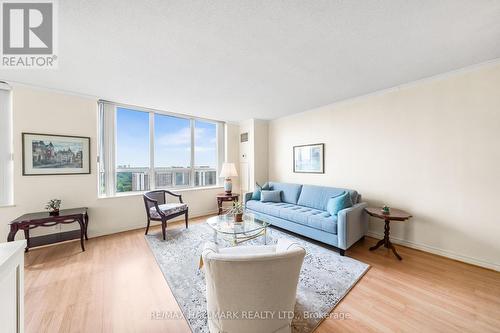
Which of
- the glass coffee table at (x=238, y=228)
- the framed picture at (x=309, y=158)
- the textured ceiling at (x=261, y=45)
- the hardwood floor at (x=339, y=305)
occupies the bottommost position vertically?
the hardwood floor at (x=339, y=305)

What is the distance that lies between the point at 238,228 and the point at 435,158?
9.89 ft

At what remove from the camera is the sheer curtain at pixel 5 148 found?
9.30ft

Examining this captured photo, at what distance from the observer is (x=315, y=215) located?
123 inches

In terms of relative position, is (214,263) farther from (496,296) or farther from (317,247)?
(496,296)

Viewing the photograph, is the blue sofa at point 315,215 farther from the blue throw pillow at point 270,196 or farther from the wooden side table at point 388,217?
the wooden side table at point 388,217

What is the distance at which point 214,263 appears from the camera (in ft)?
3.76

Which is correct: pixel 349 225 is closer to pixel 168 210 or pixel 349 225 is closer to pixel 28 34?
pixel 168 210

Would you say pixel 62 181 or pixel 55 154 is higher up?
pixel 55 154

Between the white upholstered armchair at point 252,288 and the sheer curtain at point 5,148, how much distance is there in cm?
377

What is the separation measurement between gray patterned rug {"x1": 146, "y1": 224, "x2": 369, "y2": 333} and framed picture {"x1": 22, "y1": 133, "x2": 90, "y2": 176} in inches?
71.6

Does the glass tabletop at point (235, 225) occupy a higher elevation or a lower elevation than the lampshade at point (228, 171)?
lower

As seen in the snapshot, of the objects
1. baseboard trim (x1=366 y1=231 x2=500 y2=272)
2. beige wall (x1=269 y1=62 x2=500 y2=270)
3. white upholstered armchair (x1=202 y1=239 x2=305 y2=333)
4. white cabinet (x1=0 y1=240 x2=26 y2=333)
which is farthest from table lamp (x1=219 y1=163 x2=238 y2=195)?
white cabinet (x1=0 y1=240 x2=26 y2=333)

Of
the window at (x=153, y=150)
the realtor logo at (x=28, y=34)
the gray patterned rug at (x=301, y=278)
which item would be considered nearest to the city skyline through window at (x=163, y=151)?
the window at (x=153, y=150)

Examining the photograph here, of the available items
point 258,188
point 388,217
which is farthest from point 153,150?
point 388,217
